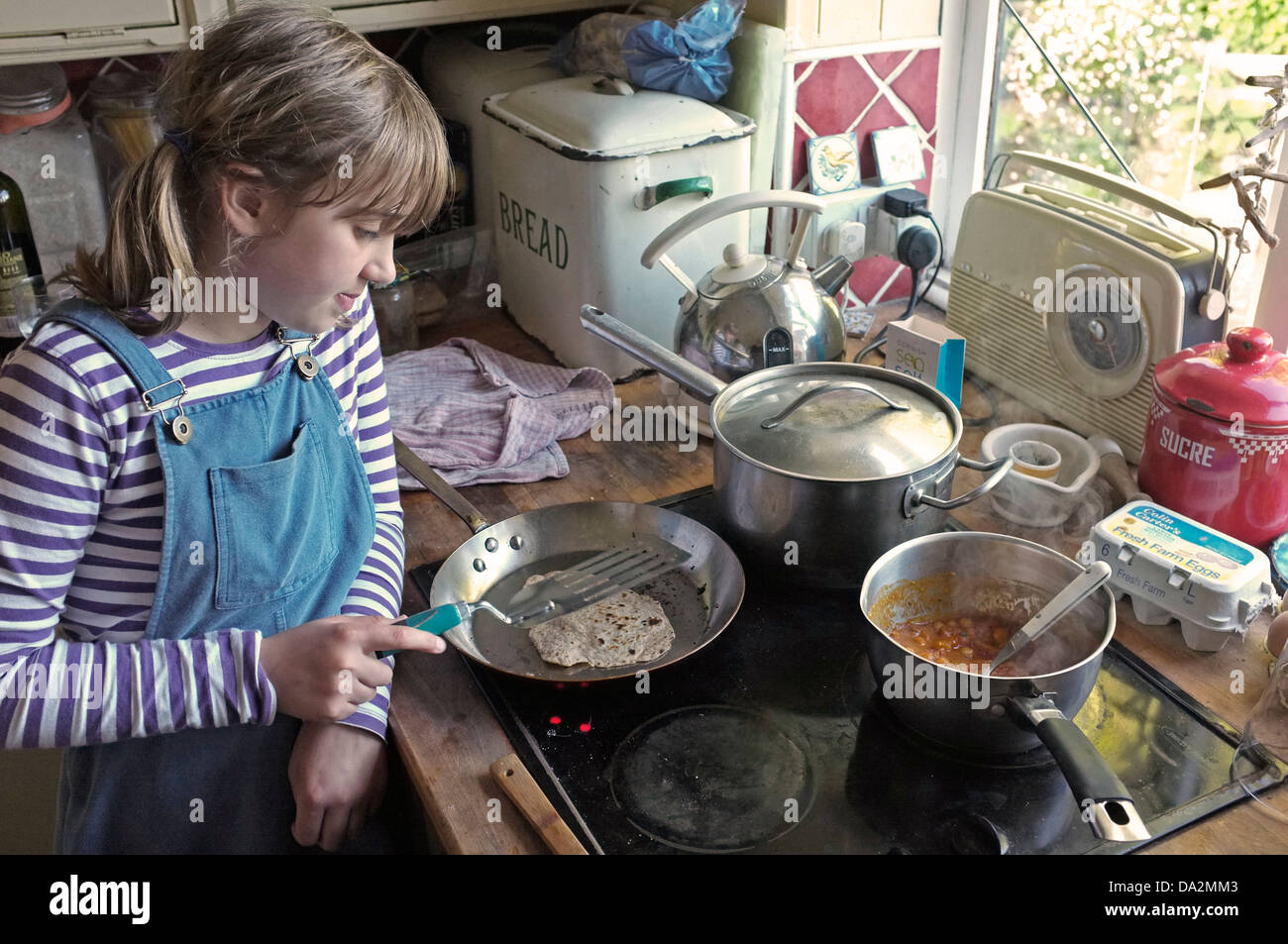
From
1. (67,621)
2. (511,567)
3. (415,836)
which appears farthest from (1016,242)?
(67,621)

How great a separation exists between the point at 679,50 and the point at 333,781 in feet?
3.10

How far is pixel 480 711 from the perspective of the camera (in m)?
0.86

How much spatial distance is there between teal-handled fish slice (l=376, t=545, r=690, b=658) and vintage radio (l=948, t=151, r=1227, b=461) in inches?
18.9

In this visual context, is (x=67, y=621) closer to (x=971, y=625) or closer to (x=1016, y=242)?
(x=971, y=625)

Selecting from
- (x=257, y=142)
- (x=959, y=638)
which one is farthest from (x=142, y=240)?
(x=959, y=638)

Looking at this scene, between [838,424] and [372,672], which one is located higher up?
[838,424]

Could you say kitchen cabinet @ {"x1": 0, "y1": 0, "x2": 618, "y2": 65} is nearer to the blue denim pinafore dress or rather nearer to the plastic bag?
the plastic bag

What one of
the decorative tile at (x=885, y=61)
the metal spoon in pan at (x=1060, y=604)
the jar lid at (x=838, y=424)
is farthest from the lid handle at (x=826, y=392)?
the decorative tile at (x=885, y=61)

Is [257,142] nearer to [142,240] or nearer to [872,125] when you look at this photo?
[142,240]

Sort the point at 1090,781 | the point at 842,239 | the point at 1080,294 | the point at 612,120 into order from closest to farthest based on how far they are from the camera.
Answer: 1. the point at 1090,781
2. the point at 1080,294
3. the point at 612,120
4. the point at 842,239

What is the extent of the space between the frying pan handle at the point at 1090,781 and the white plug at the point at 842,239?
90cm

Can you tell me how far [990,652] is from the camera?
0.87 m

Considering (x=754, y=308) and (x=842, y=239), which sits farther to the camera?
(x=842, y=239)

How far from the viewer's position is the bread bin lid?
4.11 feet
